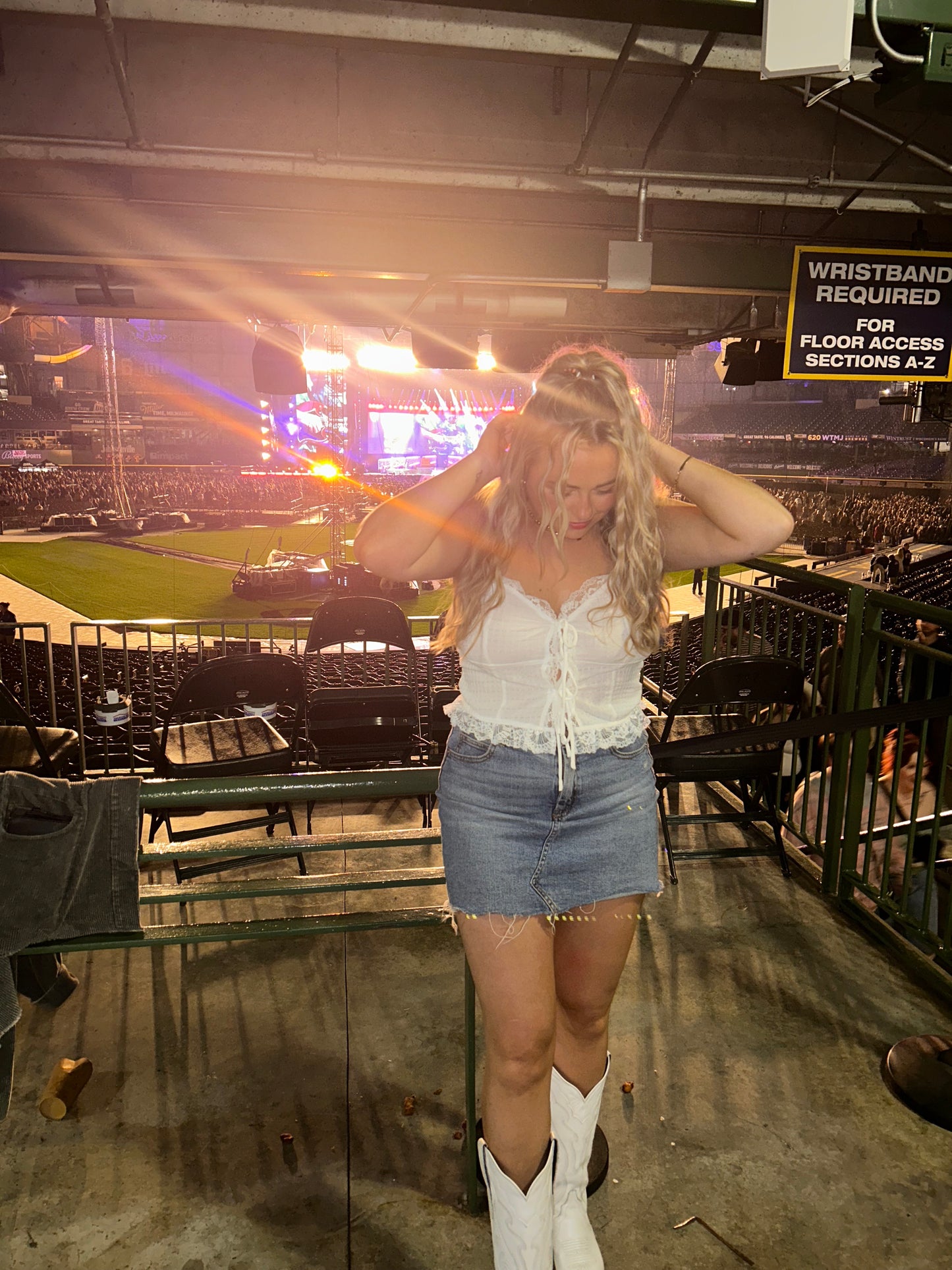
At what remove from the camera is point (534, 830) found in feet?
6.19

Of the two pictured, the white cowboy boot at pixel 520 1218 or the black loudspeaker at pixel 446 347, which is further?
the black loudspeaker at pixel 446 347

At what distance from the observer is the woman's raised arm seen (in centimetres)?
203

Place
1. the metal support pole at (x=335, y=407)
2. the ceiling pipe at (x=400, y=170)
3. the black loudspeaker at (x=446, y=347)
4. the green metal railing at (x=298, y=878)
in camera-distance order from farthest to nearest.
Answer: the metal support pole at (x=335, y=407) < the black loudspeaker at (x=446, y=347) < the ceiling pipe at (x=400, y=170) < the green metal railing at (x=298, y=878)

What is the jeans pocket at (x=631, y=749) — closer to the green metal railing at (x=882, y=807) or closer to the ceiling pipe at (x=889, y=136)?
the green metal railing at (x=882, y=807)

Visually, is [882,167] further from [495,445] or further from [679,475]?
[495,445]

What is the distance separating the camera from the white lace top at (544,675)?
1.88 metres

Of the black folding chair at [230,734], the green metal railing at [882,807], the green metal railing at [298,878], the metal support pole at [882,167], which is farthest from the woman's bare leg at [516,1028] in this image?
the metal support pole at [882,167]

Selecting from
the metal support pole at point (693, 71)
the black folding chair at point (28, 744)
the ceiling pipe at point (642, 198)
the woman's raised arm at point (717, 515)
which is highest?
the metal support pole at point (693, 71)

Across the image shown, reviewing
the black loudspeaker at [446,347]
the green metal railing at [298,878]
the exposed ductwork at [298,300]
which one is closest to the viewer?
the green metal railing at [298,878]

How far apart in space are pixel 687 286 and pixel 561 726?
8.47m

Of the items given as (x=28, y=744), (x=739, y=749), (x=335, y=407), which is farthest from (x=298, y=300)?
(x=335, y=407)

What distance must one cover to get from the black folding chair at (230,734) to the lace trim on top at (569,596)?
3004mm

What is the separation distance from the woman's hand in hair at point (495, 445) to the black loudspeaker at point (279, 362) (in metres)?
16.6

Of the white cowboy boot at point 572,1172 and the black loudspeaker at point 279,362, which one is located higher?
the black loudspeaker at point 279,362
